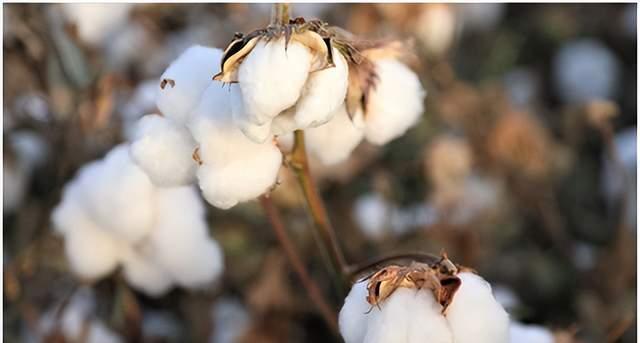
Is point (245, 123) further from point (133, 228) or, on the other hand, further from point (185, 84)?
point (133, 228)

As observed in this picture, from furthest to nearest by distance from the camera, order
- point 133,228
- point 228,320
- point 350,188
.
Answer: point 350,188 → point 228,320 → point 133,228

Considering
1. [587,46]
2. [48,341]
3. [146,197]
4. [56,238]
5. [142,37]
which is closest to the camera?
[146,197]

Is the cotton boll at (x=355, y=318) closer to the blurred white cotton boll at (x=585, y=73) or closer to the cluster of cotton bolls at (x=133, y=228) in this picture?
the cluster of cotton bolls at (x=133, y=228)

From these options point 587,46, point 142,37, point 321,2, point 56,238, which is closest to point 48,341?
point 56,238

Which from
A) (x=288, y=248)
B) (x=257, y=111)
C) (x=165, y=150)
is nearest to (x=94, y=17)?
(x=288, y=248)

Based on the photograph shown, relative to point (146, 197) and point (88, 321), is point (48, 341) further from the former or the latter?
point (146, 197)

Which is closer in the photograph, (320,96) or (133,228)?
(320,96)
